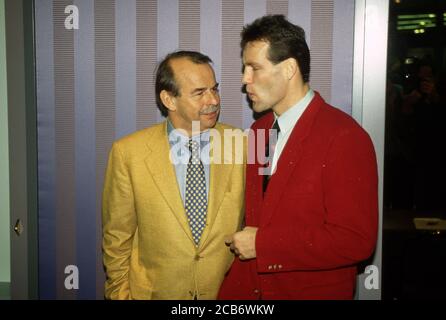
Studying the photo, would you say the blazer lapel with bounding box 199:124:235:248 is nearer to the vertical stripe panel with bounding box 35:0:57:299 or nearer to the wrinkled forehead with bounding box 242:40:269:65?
the wrinkled forehead with bounding box 242:40:269:65

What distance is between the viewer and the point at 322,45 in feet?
7.55

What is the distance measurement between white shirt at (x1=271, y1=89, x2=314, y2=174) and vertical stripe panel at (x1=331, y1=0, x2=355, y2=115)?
19.0 inches

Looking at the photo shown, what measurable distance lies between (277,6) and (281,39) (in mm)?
546

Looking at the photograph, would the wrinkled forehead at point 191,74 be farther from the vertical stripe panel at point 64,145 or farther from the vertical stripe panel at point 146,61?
the vertical stripe panel at point 64,145

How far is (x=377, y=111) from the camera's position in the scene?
2.29m

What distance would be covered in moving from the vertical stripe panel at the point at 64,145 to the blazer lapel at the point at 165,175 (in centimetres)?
68

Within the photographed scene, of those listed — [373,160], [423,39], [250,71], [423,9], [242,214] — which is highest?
[423,9]

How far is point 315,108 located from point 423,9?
2.66m

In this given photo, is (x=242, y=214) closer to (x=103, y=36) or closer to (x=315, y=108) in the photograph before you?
(x=315, y=108)

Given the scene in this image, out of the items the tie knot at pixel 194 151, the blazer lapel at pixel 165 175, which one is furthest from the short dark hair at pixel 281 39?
the blazer lapel at pixel 165 175

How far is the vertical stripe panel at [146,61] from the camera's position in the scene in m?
2.38

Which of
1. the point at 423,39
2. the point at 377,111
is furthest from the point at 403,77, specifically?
the point at 377,111

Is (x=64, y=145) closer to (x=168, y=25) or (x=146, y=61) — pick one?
(x=146, y=61)

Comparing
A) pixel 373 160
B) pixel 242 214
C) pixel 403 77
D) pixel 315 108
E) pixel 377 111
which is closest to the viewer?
pixel 373 160
